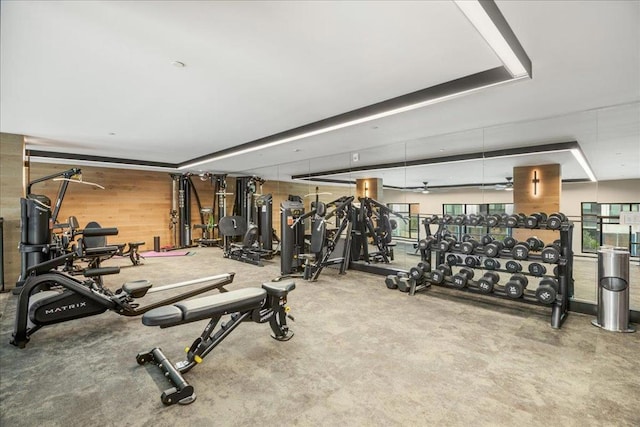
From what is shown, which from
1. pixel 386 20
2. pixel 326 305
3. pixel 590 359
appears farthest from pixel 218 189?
pixel 590 359

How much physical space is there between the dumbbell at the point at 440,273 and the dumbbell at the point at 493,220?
32.9 inches

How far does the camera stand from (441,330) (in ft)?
10.2

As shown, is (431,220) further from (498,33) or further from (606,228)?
(498,33)

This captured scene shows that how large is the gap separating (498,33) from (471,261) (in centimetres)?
297

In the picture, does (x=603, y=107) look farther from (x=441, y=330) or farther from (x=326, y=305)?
(x=326, y=305)

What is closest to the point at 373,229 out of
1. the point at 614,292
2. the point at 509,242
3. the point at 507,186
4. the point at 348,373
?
the point at 507,186

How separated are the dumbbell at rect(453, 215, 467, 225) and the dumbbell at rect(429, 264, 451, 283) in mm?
650

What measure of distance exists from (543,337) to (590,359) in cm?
43

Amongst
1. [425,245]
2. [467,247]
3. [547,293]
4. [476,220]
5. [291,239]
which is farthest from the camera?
[291,239]

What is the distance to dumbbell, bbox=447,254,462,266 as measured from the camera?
14.3 feet

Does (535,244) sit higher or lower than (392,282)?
higher

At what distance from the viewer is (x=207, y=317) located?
2.27m

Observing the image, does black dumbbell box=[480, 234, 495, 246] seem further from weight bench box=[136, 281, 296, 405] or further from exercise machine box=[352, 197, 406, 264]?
weight bench box=[136, 281, 296, 405]

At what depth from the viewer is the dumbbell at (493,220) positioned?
401cm
